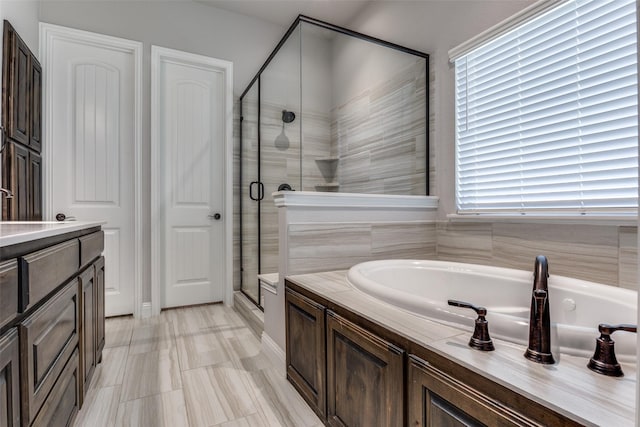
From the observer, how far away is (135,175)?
2.70 m

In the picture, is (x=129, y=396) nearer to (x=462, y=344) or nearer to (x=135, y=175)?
(x=462, y=344)

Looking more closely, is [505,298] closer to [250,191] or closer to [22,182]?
[250,191]

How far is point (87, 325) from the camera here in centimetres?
140

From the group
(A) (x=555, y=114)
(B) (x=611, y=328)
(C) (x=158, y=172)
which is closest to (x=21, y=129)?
(C) (x=158, y=172)

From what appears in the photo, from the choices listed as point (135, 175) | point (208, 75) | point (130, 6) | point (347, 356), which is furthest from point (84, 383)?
point (130, 6)

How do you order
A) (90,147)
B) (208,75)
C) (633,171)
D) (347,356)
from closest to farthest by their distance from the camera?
(347,356) → (633,171) → (90,147) → (208,75)

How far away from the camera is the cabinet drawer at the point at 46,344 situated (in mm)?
780

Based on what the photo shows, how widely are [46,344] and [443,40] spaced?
8.58ft

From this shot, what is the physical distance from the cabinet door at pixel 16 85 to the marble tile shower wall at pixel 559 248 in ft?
9.51

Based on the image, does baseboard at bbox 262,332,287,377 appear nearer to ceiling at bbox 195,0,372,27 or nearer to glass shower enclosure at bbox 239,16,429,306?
glass shower enclosure at bbox 239,16,429,306

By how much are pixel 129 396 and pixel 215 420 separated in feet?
1.70

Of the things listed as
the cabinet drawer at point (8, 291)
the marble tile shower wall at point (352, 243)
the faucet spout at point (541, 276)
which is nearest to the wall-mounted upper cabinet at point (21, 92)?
the cabinet drawer at point (8, 291)

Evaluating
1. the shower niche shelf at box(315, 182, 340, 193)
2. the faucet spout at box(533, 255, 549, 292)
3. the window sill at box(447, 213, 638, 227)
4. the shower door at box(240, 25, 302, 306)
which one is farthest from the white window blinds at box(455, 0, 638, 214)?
the shower door at box(240, 25, 302, 306)

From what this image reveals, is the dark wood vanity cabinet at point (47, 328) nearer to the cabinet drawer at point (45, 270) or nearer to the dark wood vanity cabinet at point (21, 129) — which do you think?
the cabinet drawer at point (45, 270)
